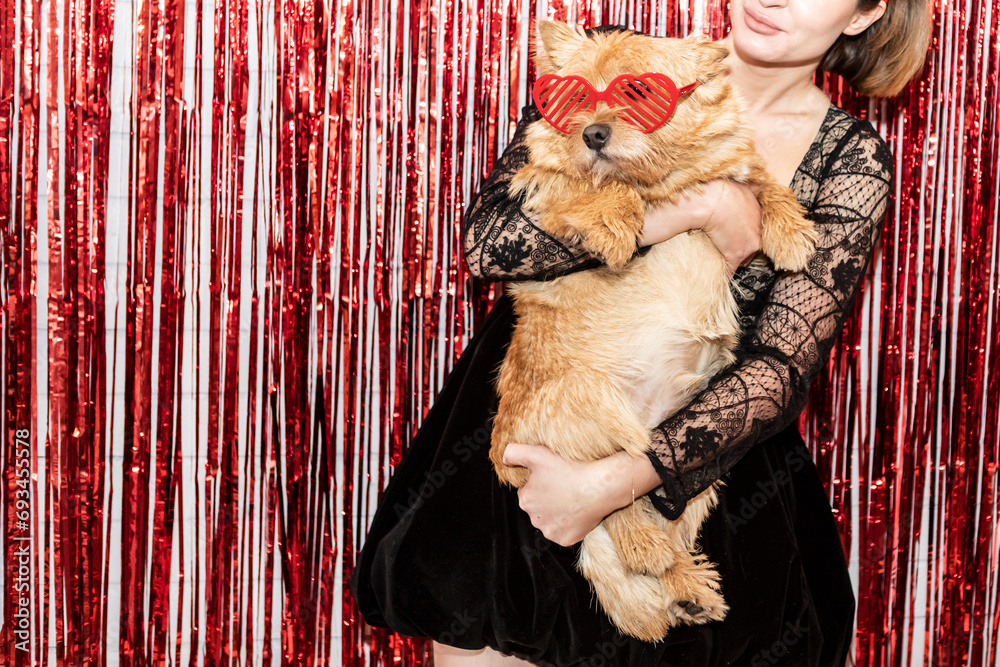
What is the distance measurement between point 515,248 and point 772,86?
633mm

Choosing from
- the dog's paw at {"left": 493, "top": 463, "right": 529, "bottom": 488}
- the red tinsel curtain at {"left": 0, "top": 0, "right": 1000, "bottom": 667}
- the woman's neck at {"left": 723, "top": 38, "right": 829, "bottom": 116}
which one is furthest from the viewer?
the red tinsel curtain at {"left": 0, "top": 0, "right": 1000, "bottom": 667}

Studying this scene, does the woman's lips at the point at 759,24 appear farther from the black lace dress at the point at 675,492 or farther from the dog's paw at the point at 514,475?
the dog's paw at the point at 514,475

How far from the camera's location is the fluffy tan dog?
4.08ft

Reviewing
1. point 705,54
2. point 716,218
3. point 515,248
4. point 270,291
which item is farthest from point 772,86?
point 270,291

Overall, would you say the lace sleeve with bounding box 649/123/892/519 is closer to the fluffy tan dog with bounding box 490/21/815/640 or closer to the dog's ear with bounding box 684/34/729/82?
the fluffy tan dog with bounding box 490/21/815/640

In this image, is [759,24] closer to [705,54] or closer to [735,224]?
[705,54]

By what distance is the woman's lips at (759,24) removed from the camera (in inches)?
53.3

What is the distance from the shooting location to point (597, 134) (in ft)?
3.95

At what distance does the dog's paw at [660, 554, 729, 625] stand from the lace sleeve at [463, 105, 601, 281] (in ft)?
1.81

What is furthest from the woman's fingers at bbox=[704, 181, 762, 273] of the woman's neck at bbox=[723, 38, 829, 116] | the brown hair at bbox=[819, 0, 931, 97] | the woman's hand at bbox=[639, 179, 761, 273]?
the brown hair at bbox=[819, 0, 931, 97]

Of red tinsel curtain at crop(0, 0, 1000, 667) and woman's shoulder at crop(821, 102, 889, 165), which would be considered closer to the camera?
woman's shoulder at crop(821, 102, 889, 165)

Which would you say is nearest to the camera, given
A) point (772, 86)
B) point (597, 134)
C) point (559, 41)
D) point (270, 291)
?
point (597, 134)

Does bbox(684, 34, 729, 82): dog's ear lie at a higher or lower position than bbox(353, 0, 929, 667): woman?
higher

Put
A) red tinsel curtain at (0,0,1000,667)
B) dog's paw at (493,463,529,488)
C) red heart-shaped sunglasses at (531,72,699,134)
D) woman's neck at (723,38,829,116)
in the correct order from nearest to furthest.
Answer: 1. red heart-shaped sunglasses at (531,72,699,134)
2. dog's paw at (493,463,529,488)
3. woman's neck at (723,38,829,116)
4. red tinsel curtain at (0,0,1000,667)
